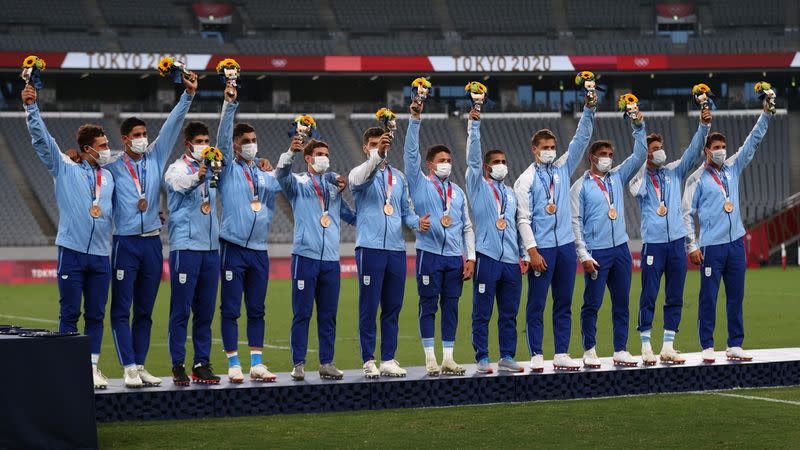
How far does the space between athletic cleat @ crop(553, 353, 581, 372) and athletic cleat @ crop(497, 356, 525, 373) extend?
0.36m

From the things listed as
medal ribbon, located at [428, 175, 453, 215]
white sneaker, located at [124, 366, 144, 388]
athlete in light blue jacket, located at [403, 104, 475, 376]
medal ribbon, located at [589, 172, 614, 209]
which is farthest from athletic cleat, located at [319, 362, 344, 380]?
medal ribbon, located at [589, 172, 614, 209]

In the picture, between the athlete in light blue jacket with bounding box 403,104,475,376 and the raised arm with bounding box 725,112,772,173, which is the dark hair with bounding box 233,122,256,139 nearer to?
the athlete in light blue jacket with bounding box 403,104,475,376

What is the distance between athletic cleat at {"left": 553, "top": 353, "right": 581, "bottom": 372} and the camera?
36.3ft

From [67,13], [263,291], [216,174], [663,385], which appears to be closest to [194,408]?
[263,291]

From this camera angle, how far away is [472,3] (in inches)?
2039

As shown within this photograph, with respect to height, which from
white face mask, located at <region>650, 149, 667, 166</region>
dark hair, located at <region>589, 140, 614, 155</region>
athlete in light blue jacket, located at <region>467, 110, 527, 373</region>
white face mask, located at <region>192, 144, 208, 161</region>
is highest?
dark hair, located at <region>589, 140, 614, 155</region>

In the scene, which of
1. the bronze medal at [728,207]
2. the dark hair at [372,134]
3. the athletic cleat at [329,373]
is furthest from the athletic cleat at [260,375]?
the bronze medal at [728,207]

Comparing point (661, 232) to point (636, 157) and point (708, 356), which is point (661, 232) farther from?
point (708, 356)

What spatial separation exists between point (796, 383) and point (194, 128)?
613 centimetres

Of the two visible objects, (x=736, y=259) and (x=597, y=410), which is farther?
(x=736, y=259)

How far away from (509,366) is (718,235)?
2653mm

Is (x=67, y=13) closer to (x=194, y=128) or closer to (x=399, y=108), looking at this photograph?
(x=399, y=108)

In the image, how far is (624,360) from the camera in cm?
1134

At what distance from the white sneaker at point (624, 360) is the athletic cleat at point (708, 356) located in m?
0.67
